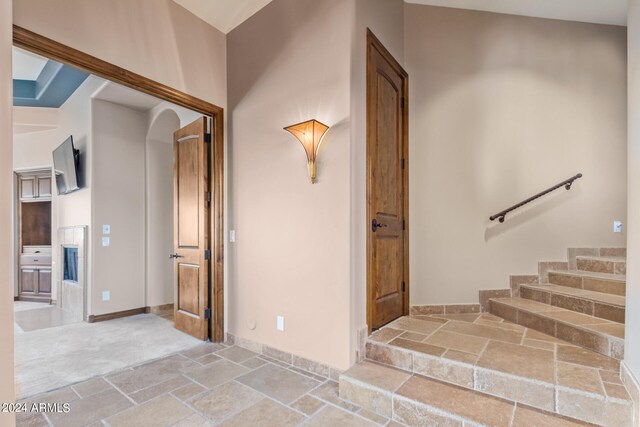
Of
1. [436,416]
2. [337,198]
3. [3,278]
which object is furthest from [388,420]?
[3,278]

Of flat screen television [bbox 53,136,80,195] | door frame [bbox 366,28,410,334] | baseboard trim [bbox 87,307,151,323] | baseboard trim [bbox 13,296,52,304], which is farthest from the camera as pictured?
baseboard trim [bbox 13,296,52,304]

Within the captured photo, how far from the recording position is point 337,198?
98.7 inches

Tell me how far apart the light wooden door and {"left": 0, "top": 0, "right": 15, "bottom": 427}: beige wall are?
2268 mm

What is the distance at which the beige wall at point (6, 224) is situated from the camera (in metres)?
1.08

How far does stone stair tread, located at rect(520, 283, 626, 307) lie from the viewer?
252 cm

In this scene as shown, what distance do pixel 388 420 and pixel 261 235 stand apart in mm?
1777

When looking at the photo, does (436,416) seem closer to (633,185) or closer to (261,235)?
(633,185)

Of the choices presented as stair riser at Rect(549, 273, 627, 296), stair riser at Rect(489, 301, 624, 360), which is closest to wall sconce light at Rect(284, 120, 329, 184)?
stair riser at Rect(489, 301, 624, 360)

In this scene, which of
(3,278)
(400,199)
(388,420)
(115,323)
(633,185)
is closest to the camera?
(3,278)

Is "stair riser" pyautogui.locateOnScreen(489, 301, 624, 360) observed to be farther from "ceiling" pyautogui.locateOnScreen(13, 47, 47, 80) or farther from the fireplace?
"ceiling" pyautogui.locateOnScreen(13, 47, 47, 80)

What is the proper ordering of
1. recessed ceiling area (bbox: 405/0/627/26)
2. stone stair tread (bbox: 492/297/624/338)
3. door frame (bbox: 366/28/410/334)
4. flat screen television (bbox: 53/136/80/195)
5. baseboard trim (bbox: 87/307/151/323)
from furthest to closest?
flat screen television (bbox: 53/136/80/195), baseboard trim (bbox: 87/307/151/323), recessed ceiling area (bbox: 405/0/627/26), door frame (bbox: 366/28/410/334), stone stair tread (bbox: 492/297/624/338)

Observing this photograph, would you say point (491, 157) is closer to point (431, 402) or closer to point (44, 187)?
point (431, 402)

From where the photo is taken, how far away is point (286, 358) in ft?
9.27

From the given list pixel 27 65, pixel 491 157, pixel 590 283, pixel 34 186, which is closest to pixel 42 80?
pixel 27 65
